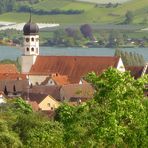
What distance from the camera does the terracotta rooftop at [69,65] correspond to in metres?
50.2

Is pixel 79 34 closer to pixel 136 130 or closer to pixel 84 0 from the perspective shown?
pixel 84 0

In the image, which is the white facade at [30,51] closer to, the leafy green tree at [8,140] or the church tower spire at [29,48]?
the church tower spire at [29,48]

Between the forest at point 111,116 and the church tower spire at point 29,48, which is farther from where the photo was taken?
the church tower spire at point 29,48

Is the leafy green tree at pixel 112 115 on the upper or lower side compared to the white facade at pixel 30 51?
upper

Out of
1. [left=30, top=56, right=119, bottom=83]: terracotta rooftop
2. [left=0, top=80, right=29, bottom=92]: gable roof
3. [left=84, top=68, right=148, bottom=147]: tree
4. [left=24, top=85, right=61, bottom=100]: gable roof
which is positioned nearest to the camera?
[left=84, top=68, right=148, bottom=147]: tree

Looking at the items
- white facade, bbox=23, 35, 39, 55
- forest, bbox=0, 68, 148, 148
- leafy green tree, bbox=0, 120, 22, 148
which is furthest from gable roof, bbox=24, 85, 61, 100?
forest, bbox=0, 68, 148, 148

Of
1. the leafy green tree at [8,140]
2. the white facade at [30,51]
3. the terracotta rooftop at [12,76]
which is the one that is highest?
the leafy green tree at [8,140]

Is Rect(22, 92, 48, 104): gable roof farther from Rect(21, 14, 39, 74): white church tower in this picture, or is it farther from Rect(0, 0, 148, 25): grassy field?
Rect(0, 0, 148, 25): grassy field

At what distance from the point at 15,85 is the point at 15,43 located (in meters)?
89.7

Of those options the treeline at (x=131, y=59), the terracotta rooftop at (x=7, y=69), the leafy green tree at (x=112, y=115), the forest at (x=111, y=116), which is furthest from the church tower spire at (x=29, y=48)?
the leafy green tree at (x=112, y=115)

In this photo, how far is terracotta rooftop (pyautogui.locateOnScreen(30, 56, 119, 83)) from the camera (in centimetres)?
5022

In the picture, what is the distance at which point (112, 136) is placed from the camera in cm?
1283

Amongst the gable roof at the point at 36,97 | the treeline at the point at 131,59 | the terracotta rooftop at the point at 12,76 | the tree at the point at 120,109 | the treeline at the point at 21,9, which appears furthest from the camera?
the treeline at the point at 21,9

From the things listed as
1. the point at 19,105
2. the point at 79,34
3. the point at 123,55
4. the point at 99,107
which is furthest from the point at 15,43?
the point at 99,107
